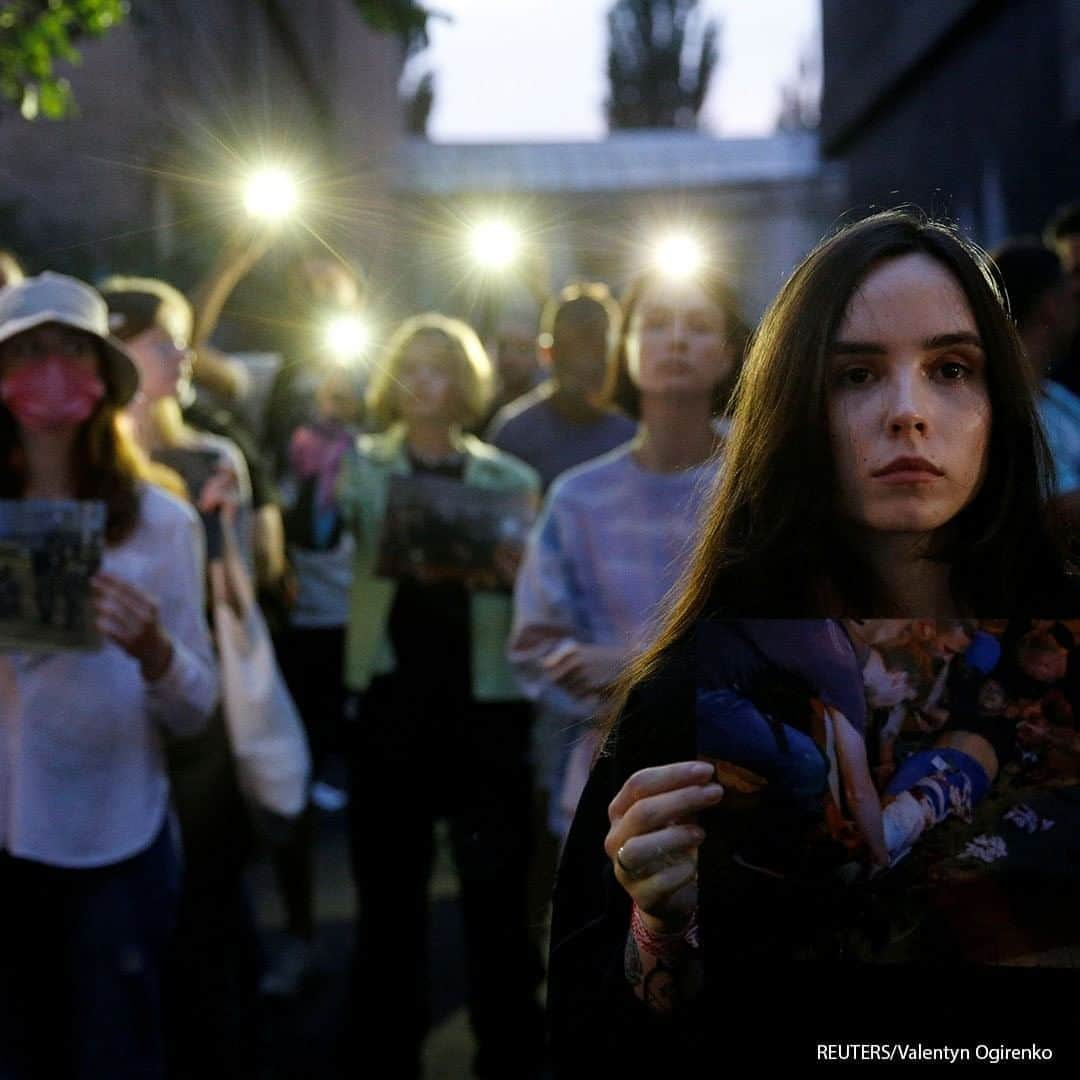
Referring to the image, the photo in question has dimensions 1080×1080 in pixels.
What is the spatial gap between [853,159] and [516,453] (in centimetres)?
2017

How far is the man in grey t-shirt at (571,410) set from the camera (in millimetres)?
5719

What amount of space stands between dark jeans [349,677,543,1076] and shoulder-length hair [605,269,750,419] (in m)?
0.92

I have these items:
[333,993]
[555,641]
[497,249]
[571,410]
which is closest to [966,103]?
[497,249]

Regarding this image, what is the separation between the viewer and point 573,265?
31016mm

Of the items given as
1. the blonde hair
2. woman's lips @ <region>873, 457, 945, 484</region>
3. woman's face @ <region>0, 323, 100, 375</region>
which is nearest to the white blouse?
woman's face @ <region>0, 323, 100, 375</region>

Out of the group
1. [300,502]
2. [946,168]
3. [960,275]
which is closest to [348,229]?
[946,168]

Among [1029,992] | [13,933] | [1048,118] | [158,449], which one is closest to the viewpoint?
[1029,992]

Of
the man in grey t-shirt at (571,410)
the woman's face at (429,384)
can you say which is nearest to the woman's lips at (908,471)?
Result: the woman's face at (429,384)

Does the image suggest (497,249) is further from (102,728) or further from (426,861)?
(102,728)

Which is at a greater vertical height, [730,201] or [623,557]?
[730,201]

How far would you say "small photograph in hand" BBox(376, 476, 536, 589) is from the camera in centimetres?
489

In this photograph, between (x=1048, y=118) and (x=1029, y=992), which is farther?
(x=1048, y=118)

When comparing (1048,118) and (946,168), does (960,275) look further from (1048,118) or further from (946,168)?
(946,168)

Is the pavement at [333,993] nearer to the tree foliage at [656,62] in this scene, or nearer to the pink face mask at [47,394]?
the pink face mask at [47,394]
